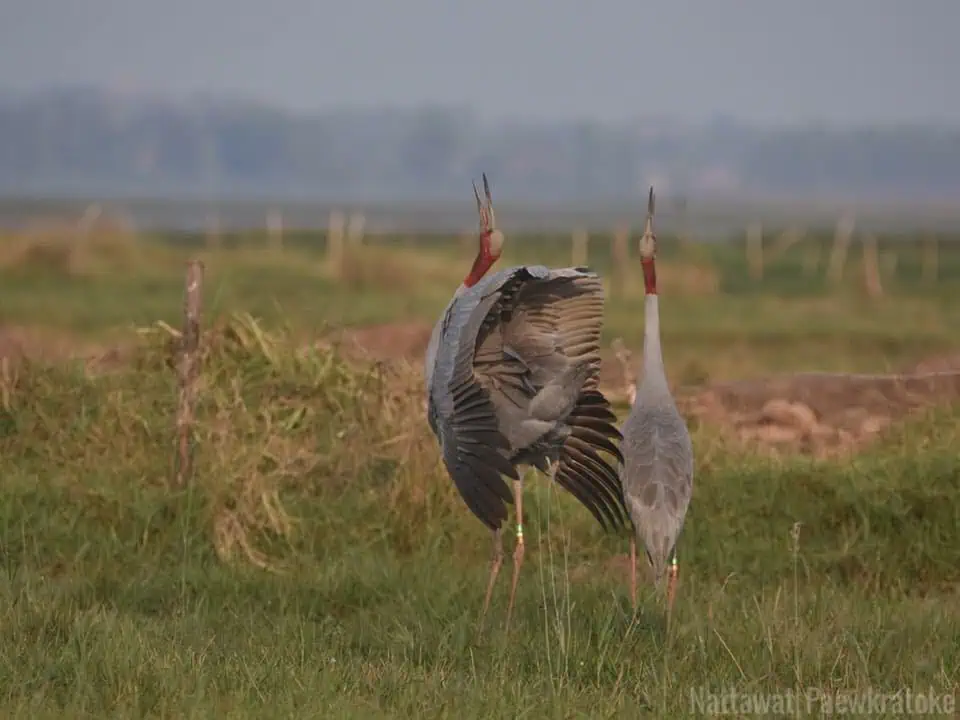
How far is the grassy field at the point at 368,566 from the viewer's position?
5.29 m

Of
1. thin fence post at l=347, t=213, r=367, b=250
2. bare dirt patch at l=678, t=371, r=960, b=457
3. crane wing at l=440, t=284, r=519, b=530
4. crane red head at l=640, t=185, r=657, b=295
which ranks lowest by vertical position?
bare dirt patch at l=678, t=371, r=960, b=457

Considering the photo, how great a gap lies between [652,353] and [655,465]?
471mm

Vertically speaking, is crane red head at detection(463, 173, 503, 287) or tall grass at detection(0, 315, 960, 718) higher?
crane red head at detection(463, 173, 503, 287)

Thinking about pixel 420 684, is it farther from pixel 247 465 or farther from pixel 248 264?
pixel 248 264

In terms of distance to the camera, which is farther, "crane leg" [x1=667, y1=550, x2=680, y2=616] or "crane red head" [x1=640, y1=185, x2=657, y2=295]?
"crane red head" [x1=640, y1=185, x2=657, y2=295]

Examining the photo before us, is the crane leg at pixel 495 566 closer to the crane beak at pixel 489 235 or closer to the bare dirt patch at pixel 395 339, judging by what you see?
the crane beak at pixel 489 235

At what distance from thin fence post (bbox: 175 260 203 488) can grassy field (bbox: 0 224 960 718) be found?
102 mm

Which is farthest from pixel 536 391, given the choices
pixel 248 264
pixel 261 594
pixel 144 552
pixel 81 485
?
pixel 248 264

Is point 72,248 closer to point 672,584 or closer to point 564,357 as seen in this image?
point 564,357

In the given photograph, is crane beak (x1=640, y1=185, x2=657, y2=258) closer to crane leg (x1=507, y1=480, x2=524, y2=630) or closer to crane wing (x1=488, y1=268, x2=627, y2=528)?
crane wing (x1=488, y1=268, x2=627, y2=528)

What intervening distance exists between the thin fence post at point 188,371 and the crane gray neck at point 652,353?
3040mm

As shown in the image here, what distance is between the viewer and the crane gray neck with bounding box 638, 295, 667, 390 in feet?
20.9

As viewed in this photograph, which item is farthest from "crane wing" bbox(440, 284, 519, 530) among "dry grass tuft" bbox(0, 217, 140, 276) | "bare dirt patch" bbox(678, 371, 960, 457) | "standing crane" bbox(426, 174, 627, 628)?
"dry grass tuft" bbox(0, 217, 140, 276)

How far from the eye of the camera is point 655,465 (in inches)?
245
